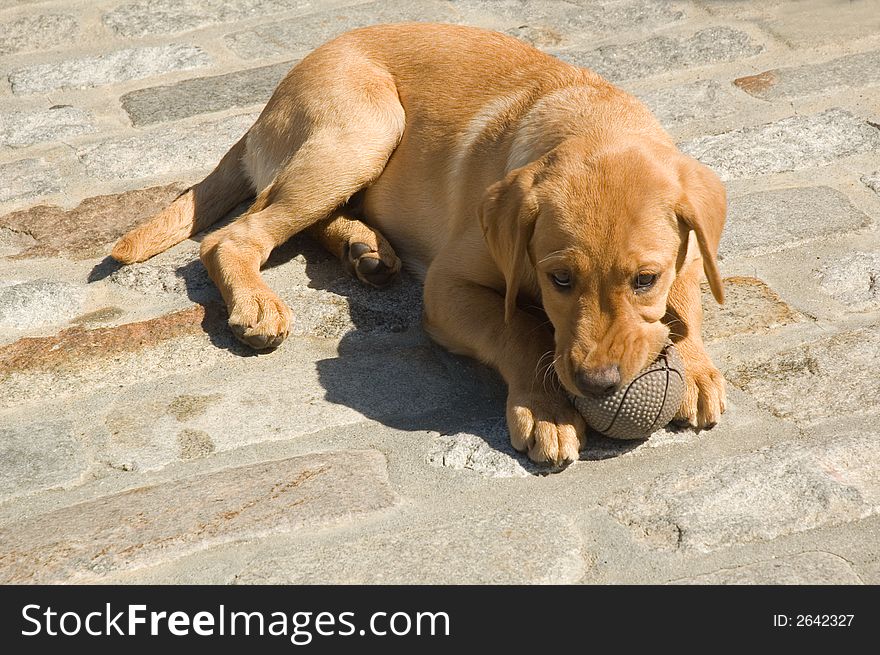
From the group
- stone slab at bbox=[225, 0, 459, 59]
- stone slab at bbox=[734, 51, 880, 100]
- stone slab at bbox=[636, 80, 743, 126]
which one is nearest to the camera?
stone slab at bbox=[636, 80, 743, 126]

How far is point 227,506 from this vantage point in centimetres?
318

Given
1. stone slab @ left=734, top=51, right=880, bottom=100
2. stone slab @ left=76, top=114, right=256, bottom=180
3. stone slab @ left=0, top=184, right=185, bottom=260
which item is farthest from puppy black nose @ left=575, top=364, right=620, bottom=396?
stone slab @ left=734, top=51, right=880, bottom=100

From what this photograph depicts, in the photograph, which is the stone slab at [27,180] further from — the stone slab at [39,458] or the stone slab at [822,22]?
the stone slab at [822,22]

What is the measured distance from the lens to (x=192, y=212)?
4941mm

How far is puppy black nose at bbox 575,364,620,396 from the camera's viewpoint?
3229 mm

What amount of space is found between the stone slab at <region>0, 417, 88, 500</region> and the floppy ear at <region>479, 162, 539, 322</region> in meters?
1.50

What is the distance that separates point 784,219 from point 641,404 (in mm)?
1835

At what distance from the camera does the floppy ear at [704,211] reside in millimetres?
3434

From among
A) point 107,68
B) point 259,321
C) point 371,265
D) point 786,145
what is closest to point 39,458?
point 259,321

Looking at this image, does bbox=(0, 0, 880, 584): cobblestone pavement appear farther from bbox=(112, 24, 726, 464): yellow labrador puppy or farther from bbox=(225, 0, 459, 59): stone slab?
bbox=(225, 0, 459, 59): stone slab

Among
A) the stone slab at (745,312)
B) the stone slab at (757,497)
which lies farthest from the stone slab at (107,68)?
the stone slab at (757,497)

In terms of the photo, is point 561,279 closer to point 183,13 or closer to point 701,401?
point 701,401

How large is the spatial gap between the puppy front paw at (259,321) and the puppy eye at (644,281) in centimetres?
139

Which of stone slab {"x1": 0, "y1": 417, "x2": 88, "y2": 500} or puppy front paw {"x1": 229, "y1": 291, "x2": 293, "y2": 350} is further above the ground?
puppy front paw {"x1": 229, "y1": 291, "x2": 293, "y2": 350}
